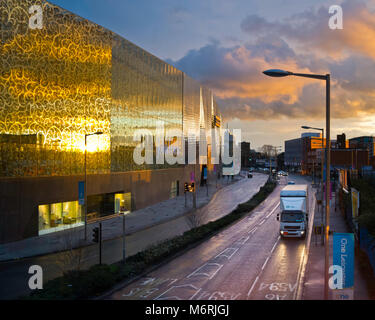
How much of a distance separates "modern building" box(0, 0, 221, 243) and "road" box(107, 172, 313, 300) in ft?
47.2

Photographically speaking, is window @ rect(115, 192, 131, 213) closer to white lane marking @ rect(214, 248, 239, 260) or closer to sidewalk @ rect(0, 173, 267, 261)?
sidewalk @ rect(0, 173, 267, 261)

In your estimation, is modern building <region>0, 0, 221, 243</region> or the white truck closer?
modern building <region>0, 0, 221, 243</region>

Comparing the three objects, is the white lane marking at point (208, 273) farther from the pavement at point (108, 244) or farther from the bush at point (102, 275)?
the pavement at point (108, 244)

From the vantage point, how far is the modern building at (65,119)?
3143 centimetres

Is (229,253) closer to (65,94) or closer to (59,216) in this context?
(59,216)

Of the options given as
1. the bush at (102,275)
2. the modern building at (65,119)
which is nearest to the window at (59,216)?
the modern building at (65,119)

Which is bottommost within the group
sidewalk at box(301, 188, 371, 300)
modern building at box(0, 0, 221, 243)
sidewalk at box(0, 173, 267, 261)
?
sidewalk at box(0, 173, 267, 261)

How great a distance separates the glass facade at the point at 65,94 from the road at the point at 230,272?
16.9m

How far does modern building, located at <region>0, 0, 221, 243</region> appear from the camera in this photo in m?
31.4

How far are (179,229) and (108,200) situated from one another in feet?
39.7

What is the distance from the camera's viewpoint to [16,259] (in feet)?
85.2

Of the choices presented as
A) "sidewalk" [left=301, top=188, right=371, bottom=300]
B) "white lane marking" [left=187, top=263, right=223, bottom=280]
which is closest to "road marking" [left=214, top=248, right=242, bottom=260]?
"white lane marking" [left=187, top=263, right=223, bottom=280]

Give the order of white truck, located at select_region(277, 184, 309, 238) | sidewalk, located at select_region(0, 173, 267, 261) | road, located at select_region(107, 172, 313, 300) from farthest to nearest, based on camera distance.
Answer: white truck, located at select_region(277, 184, 309, 238)
sidewalk, located at select_region(0, 173, 267, 261)
road, located at select_region(107, 172, 313, 300)
